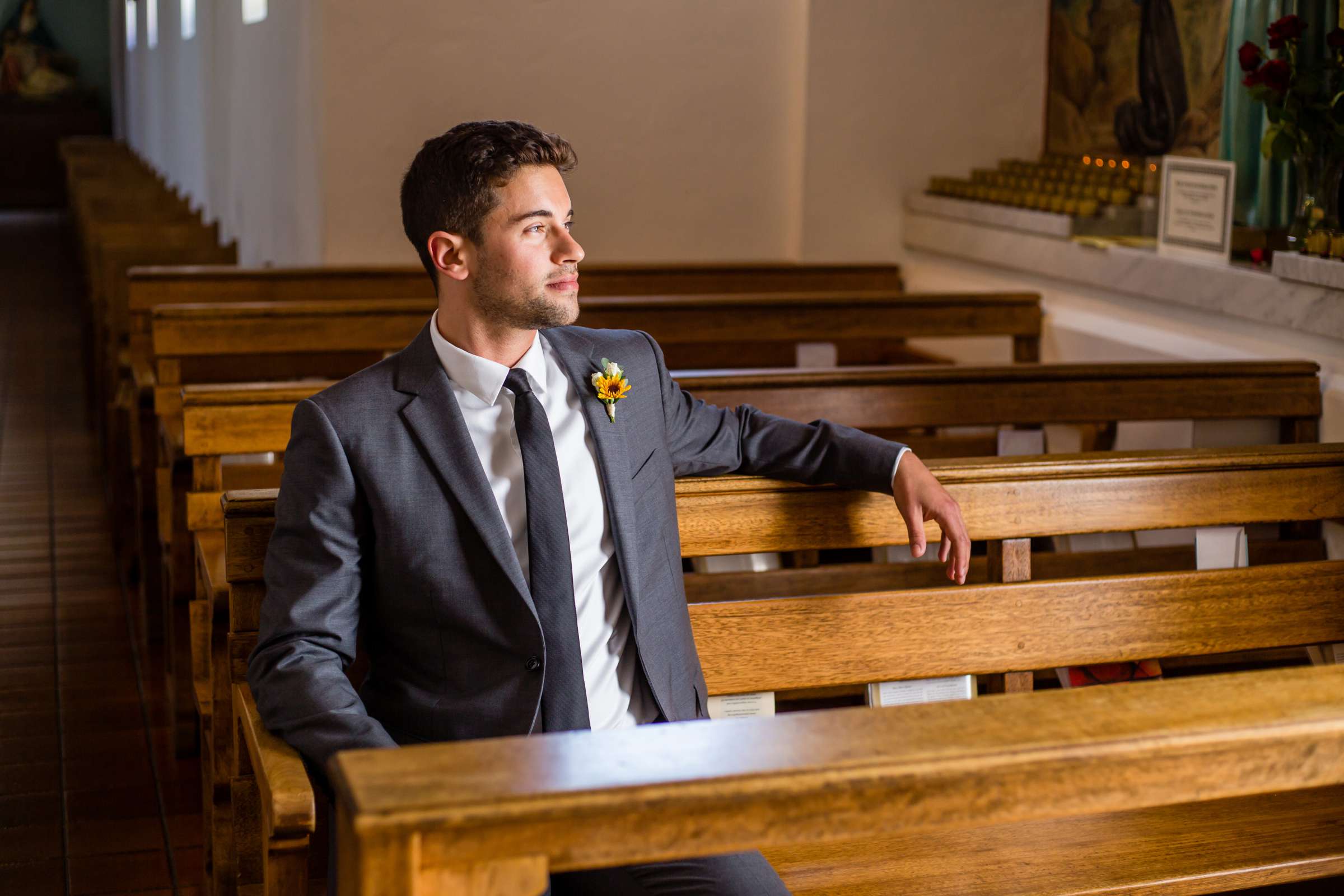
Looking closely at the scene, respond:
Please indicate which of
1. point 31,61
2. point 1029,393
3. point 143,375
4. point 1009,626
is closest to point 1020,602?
point 1009,626

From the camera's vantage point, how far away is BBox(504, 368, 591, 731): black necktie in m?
1.85

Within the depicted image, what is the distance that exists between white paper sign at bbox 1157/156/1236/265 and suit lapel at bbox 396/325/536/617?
8.90 feet

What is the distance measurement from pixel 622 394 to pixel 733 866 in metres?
0.65

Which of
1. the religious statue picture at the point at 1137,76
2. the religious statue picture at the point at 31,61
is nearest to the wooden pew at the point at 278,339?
the religious statue picture at the point at 1137,76

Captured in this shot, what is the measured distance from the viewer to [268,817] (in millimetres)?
1688

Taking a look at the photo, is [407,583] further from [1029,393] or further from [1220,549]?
[1029,393]

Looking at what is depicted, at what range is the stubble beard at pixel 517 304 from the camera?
1960 millimetres

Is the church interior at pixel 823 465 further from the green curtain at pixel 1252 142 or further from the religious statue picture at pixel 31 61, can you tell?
the religious statue picture at pixel 31 61

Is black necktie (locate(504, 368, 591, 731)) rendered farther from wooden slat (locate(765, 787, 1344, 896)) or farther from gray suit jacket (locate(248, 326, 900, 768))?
wooden slat (locate(765, 787, 1344, 896))

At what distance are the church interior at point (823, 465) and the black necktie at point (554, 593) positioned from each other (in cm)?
2

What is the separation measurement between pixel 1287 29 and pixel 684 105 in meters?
2.83

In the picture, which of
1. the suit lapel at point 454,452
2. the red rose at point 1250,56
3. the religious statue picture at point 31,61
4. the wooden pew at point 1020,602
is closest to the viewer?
the suit lapel at point 454,452

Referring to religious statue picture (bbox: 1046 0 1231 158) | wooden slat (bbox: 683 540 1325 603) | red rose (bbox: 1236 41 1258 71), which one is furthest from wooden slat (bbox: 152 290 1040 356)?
wooden slat (bbox: 683 540 1325 603)

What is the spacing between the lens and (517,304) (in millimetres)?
1963
